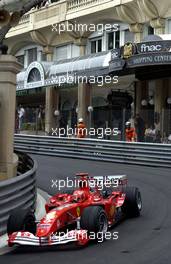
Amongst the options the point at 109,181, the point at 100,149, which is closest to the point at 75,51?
the point at 100,149

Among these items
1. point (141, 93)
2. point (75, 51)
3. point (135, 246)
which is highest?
point (75, 51)

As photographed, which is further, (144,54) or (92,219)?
(144,54)

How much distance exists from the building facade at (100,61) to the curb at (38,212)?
10561 mm

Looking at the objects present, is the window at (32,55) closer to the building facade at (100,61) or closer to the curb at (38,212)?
the building facade at (100,61)

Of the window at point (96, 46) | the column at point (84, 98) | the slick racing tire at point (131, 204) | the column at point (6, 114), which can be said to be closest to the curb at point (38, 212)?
the column at point (6, 114)

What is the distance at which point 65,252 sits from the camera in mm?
7531

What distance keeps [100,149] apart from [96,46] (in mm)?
15104

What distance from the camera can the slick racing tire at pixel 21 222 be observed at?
7.75m

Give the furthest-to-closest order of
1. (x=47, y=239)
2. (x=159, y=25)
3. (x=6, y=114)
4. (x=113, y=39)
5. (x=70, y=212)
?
(x=113, y=39) < (x=159, y=25) < (x=6, y=114) < (x=70, y=212) < (x=47, y=239)

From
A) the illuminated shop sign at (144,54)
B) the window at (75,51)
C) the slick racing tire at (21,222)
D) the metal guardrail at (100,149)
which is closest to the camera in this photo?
the slick racing tire at (21,222)

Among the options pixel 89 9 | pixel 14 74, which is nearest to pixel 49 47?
pixel 89 9

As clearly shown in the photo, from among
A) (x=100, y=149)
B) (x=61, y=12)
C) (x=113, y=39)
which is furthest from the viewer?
(x=61, y=12)

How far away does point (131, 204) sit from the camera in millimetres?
9617

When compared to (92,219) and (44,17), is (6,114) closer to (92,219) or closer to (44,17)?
(92,219)
